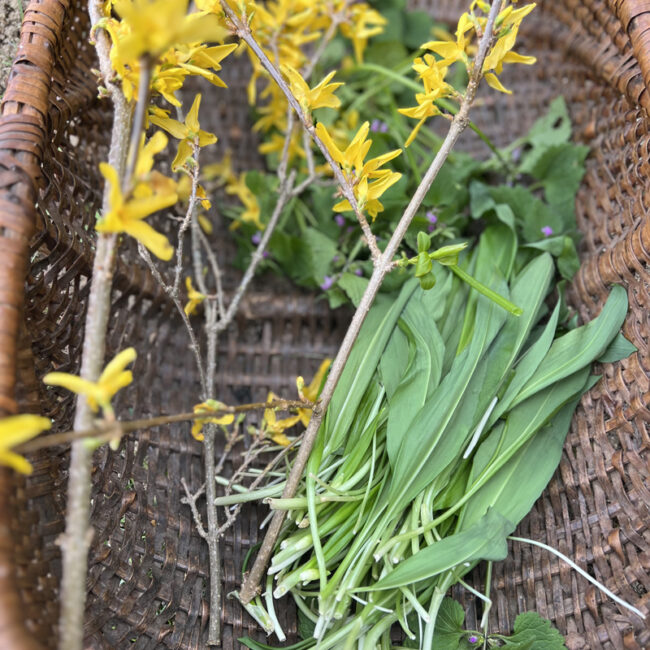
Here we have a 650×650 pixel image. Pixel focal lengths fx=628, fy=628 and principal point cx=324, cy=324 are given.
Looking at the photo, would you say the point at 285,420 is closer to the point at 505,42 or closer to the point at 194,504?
the point at 194,504

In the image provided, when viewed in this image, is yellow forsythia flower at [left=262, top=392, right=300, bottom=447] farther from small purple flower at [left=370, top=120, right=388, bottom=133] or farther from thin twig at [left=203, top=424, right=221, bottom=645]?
small purple flower at [left=370, top=120, right=388, bottom=133]

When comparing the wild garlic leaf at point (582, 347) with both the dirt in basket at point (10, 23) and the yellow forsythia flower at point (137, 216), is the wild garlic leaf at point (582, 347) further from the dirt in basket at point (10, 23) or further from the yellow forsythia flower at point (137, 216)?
the dirt in basket at point (10, 23)

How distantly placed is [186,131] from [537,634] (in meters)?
0.62

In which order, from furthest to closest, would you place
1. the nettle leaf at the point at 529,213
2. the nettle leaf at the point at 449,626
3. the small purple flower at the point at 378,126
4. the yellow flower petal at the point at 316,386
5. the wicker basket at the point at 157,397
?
the small purple flower at the point at 378,126 → the nettle leaf at the point at 529,213 → the yellow flower petal at the point at 316,386 → the nettle leaf at the point at 449,626 → the wicker basket at the point at 157,397

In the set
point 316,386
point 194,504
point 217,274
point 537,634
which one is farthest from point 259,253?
point 537,634

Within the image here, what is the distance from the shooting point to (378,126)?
97 cm

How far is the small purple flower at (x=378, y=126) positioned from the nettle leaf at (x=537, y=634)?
0.67m

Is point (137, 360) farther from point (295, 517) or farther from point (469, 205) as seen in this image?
point (469, 205)

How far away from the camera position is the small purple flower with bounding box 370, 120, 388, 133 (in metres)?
0.95

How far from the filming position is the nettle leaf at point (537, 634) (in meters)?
0.62

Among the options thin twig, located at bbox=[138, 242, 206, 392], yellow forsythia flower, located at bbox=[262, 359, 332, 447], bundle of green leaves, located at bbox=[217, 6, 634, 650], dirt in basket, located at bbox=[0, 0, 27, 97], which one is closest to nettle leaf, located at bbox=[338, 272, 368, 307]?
bundle of green leaves, located at bbox=[217, 6, 634, 650]

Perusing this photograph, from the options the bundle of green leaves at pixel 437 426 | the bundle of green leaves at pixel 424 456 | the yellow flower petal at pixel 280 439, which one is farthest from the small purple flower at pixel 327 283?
the yellow flower petal at pixel 280 439

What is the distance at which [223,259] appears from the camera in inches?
39.4

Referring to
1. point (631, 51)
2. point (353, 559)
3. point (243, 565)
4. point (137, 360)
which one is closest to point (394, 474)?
point (353, 559)
